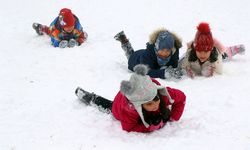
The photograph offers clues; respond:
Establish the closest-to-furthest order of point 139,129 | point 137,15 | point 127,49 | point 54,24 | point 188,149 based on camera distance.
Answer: point 188,149
point 139,129
point 127,49
point 54,24
point 137,15

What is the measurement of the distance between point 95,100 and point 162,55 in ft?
4.46

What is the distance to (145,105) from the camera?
393 centimetres

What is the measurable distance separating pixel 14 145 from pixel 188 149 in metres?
1.77

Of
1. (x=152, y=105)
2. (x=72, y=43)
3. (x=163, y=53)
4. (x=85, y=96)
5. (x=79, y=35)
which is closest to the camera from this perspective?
(x=152, y=105)

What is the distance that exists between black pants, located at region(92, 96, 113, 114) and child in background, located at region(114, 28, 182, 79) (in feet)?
3.79

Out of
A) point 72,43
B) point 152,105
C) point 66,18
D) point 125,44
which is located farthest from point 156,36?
point 66,18

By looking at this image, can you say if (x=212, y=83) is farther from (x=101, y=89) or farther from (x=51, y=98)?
(x=51, y=98)

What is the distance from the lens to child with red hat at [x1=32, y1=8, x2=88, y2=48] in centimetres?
751

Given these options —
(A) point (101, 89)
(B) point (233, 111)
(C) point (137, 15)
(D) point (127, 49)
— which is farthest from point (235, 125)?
(C) point (137, 15)

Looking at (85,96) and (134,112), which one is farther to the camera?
(85,96)

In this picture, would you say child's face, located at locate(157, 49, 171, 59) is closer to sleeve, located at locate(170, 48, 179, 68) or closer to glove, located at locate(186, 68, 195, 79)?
sleeve, located at locate(170, 48, 179, 68)

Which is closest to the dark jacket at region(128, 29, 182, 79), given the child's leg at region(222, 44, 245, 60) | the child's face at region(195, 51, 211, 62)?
the child's face at region(195, 51, 211, 62)

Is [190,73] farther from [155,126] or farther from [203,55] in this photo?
[155,126]

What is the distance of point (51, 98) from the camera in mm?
5133
